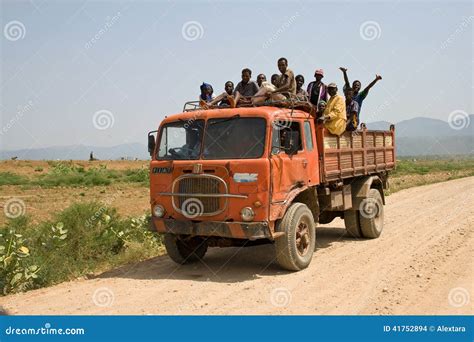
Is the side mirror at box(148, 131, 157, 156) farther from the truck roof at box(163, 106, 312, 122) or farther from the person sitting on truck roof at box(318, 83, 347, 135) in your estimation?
the person sitting on truck roof at box(318, 83, 347, 135)

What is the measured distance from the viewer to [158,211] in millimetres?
7430

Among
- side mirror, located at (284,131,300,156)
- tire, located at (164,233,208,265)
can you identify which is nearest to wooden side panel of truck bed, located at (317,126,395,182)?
side mirror, located at (284,131,300,156)

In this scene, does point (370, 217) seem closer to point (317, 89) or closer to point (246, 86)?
point (317, 89)

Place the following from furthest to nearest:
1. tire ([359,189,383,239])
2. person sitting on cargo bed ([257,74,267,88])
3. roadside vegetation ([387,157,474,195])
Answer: roadside vegetation ([387,157,474,195])
tire ([359,189,383,239])
person sitting on cargo bed ([257,74,267,88])

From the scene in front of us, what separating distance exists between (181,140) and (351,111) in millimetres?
4052

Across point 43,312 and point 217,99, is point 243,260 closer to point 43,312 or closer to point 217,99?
point 217,99

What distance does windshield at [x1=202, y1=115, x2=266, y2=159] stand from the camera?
23.1 ft

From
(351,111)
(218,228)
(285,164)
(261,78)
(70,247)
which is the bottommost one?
(70,247)

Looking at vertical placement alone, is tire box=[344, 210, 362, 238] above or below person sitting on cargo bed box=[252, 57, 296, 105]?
below

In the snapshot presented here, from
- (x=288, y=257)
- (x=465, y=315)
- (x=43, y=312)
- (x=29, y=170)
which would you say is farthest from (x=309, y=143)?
(x=29, y=170)

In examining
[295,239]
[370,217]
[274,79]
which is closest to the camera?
[295,239]

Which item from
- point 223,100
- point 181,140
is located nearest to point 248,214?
point 181,140

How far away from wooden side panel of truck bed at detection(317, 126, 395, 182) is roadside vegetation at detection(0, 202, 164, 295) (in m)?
3.35

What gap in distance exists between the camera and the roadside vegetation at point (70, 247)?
7.08m
